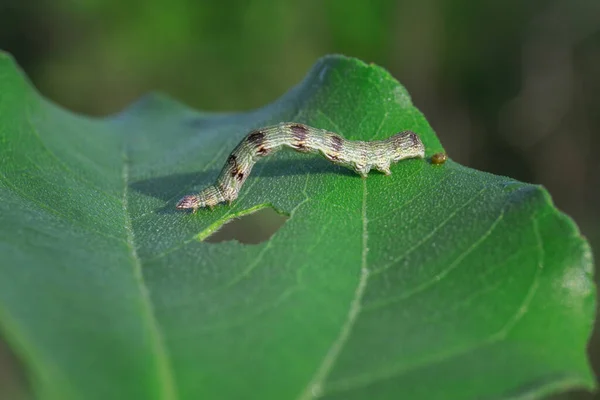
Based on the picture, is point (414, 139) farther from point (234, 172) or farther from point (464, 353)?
point (464, 353)

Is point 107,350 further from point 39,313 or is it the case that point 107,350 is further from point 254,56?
point 254,56

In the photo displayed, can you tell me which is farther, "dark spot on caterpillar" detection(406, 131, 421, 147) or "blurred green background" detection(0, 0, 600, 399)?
"blurred green background" detection(0, 0, 600, 399)

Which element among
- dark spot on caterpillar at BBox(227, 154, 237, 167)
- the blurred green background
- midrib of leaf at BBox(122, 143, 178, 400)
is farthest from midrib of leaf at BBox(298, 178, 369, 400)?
the blurred green background

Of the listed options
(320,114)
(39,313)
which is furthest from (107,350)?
(320,114)

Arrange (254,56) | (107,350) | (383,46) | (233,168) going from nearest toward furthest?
(107,350), (233,168), (383,46), (254,56)

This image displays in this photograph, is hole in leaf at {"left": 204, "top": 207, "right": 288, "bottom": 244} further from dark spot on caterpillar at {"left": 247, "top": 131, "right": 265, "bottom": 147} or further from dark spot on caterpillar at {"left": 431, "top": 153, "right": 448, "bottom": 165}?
dark spot on caterpillar at {"left": 431, "top": 153, "right": 448, "bottom": 165}

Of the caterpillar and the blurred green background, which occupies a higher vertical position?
the blurred green background

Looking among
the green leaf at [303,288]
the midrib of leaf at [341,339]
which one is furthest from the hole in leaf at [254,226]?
the midrib of leaf at [341,339]
